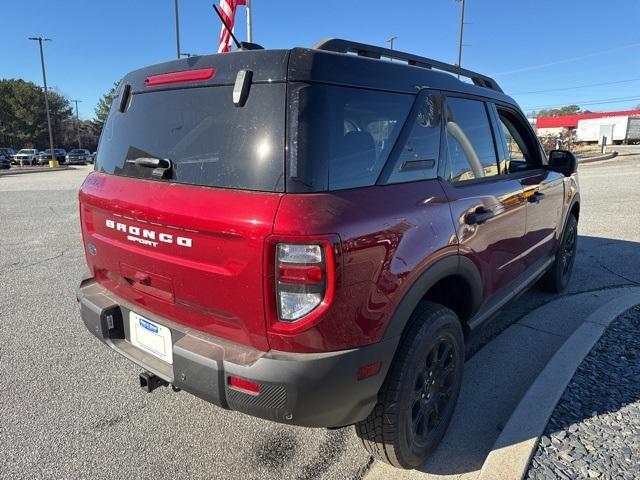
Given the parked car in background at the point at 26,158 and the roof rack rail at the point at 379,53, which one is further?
the parked car in background at the point at 26,158

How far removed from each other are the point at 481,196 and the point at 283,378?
5.26 feet

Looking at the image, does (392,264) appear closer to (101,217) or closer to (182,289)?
(182,289)

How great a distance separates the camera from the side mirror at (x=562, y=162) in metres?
4.09

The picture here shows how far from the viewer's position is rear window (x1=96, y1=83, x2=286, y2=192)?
5.95 feet

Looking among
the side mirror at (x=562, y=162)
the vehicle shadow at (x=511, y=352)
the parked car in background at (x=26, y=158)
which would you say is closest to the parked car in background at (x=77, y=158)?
the parked car in background at (x=26, y=158)

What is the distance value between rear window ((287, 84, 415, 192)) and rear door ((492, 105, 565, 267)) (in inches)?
60.1

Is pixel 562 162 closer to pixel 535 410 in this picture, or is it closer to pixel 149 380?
pixel 535 410

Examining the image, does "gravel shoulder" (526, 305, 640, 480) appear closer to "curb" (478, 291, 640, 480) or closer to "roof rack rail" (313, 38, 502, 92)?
"curb" (478, 291, 640, 480)

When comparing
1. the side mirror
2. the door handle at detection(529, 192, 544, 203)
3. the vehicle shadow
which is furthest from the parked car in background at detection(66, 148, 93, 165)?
the door handle at detection(529, 192, 544, 203)

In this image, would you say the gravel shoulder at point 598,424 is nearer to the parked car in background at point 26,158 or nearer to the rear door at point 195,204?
the rear door at point 195,204

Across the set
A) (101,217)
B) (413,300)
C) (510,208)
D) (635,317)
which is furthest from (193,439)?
(635,317)

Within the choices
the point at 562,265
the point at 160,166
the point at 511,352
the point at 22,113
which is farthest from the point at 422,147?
the point at 22,113

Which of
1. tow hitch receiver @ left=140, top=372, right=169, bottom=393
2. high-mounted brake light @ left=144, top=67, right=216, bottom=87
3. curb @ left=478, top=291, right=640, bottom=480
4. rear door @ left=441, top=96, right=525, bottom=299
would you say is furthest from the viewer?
rear door @ left=441, top=96, right=525, bottom=299

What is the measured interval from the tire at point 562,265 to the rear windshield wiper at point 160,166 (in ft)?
12.1
